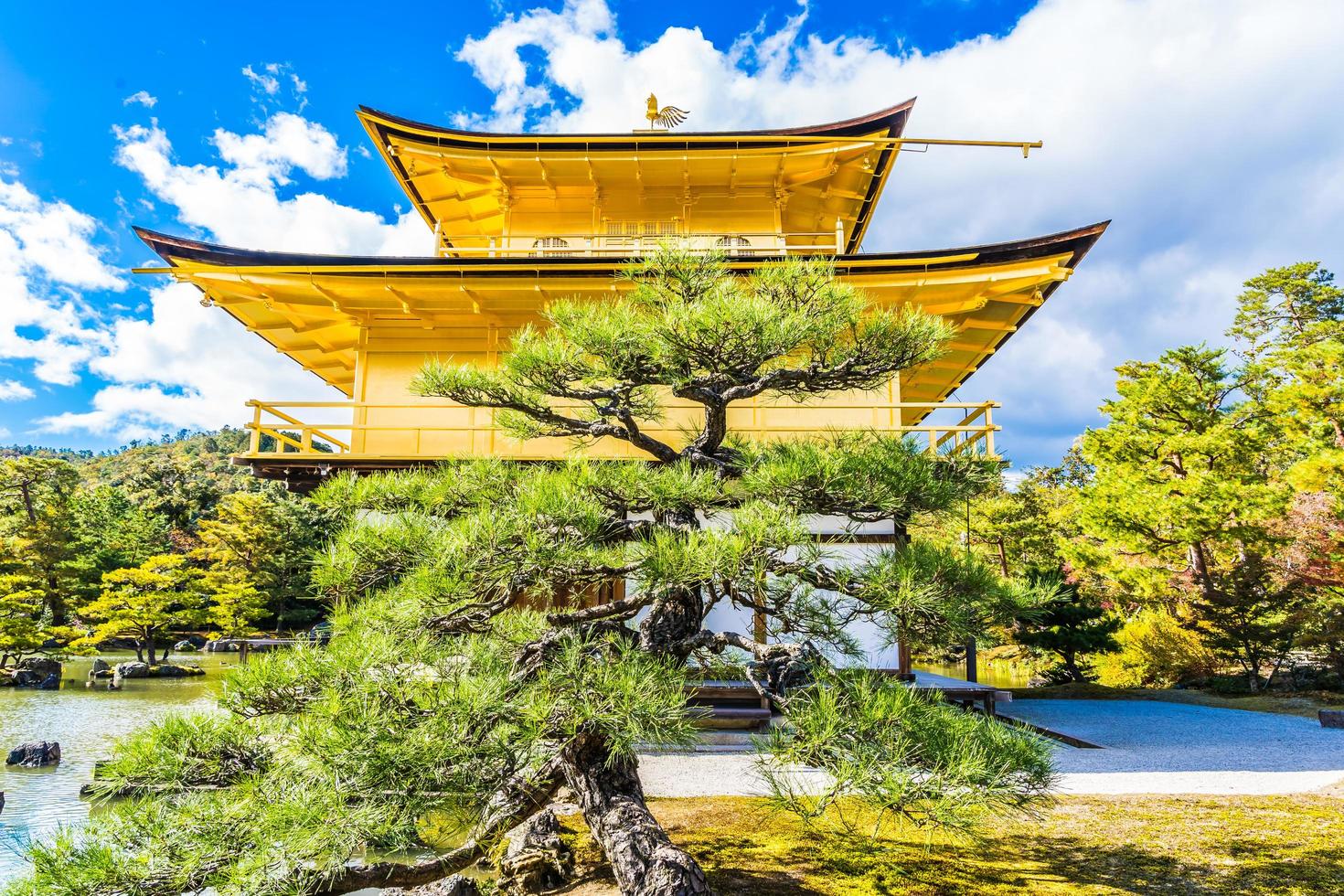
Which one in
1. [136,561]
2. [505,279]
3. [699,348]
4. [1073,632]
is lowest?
[1073,632]

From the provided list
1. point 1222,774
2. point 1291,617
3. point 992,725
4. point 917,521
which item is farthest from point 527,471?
point 1291,617

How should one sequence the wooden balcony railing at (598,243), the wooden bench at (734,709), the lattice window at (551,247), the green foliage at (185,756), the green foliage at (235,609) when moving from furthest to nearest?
the green foliage at (235,609)
the lattice window at (551,247)
the wooden balcony railing at (598,243)
the wooden bench at (734,709)
the green foliage at (185,756)

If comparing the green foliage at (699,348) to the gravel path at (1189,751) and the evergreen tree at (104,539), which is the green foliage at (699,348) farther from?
the evergreen tree at (104,539)

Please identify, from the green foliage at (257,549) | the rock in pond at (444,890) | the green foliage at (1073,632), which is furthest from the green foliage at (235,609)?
the green foliage at (1073,632)

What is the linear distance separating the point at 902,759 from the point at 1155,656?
13.0m

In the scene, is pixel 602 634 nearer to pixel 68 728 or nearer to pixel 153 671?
pixel 68 728

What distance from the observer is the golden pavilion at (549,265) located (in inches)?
322

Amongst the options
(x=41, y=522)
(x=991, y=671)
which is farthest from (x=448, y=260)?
(x=41, y=522)

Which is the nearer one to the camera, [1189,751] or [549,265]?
[1189,751]

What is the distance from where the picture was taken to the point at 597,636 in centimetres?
338

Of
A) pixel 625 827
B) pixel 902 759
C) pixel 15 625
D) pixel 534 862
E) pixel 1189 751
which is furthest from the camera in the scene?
pixel 15 625

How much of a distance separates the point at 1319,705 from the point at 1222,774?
218 inches

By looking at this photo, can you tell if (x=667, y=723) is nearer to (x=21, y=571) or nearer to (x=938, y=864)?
(x=938, y=864)

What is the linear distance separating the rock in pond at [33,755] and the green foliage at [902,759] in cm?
913
